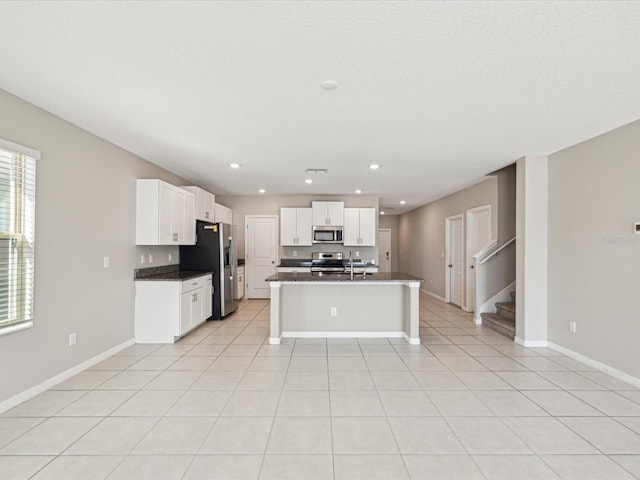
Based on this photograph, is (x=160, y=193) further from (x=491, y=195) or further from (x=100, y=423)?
(x=491, y=195)

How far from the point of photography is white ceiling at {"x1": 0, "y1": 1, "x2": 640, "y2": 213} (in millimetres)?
1679

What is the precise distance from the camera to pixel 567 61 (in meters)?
2.06

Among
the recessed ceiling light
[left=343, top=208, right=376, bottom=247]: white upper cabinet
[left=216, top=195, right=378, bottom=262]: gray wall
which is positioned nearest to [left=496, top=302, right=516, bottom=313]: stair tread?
[left=343, top=208, right=376, bottom=247]: white upper cabinet

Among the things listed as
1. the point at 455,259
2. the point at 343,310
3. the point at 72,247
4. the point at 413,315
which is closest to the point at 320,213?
the point at 343,310

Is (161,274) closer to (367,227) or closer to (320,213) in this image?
(320,213)

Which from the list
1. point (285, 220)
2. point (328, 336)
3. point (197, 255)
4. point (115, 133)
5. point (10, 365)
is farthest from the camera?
point (285, 220)

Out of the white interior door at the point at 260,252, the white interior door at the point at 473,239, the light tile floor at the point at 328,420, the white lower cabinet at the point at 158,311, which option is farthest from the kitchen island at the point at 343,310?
the white interior door at the point at 260,252

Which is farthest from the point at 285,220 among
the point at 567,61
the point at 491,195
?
the point at 567,61

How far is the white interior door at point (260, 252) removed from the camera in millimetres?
7672

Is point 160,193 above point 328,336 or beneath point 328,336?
above

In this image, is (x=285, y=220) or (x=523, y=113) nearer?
(x=523, y=113)

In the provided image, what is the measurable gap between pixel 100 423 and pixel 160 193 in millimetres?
2822

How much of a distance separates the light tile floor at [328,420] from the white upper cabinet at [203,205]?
8.44 feet

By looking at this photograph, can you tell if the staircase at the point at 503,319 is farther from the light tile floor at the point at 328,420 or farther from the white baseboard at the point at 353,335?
the white baseboard at the point at 353,335
